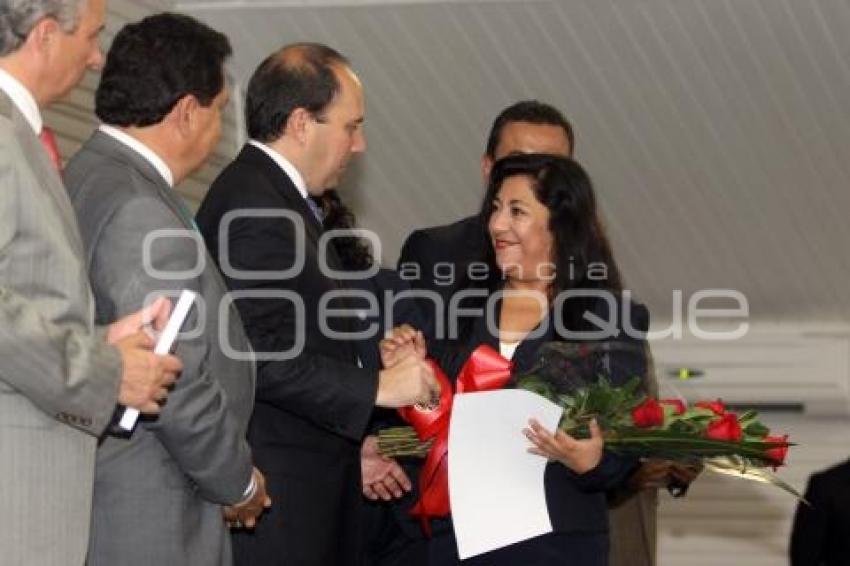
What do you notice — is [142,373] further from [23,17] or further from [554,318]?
[554,318]

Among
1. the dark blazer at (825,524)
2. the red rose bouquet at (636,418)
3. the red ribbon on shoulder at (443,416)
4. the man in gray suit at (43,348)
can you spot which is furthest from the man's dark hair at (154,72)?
the dark blazer at (825,524)

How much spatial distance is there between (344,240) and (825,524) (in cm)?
222

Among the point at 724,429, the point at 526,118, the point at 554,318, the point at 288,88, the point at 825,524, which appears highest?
the point at 526,118

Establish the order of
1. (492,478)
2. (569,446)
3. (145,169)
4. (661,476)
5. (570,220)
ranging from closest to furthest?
(145,169), (569,446), (492,478), (570,220), (661,476)

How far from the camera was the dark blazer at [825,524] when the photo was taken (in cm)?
581

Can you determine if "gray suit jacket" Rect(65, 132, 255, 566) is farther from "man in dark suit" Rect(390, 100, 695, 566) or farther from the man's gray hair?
"man in dark suit" Rect(390, 100, 695, 566)

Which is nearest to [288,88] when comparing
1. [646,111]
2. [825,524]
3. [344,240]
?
[344,240]

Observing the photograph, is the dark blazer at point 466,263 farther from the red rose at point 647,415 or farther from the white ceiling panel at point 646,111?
the white ceiling panel at point 646,111

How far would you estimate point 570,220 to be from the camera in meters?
4.17

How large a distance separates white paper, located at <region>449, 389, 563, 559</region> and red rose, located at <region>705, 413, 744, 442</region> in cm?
35

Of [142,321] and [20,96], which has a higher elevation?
[20,96]

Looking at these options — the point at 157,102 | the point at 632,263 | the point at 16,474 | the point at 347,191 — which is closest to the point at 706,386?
the point at 632,263

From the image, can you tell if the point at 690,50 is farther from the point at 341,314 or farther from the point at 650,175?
the point at 341,314

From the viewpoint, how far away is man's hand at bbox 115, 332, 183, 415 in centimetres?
312
